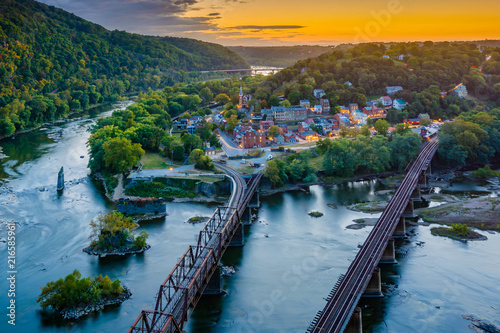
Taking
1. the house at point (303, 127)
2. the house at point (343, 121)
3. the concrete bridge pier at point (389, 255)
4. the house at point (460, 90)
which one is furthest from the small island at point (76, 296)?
the house at point (460, 90)

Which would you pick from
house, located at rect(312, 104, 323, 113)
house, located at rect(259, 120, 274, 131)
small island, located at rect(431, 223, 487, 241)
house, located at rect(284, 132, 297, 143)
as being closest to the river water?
small island, located at rect(431, 223, 487, 241)

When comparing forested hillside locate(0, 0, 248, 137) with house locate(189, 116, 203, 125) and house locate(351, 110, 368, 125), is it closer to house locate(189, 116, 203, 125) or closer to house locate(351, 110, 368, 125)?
house locate(189, 116, 203, 125)

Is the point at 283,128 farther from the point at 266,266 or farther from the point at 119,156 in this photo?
the point at 266,266

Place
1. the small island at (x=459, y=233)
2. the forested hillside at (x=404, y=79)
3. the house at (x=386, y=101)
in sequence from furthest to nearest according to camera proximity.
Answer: the forested hillside at (x=404, y=79) < the house at (x=386, y=101) < the small island at (x=459, y=233)

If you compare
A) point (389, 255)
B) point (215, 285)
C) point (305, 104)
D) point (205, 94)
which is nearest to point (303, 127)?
point (305, 104)

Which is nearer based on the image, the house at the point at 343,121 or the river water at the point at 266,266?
the river water at the point at 266,266

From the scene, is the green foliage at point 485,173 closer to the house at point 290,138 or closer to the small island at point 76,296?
the house at point 290,138
